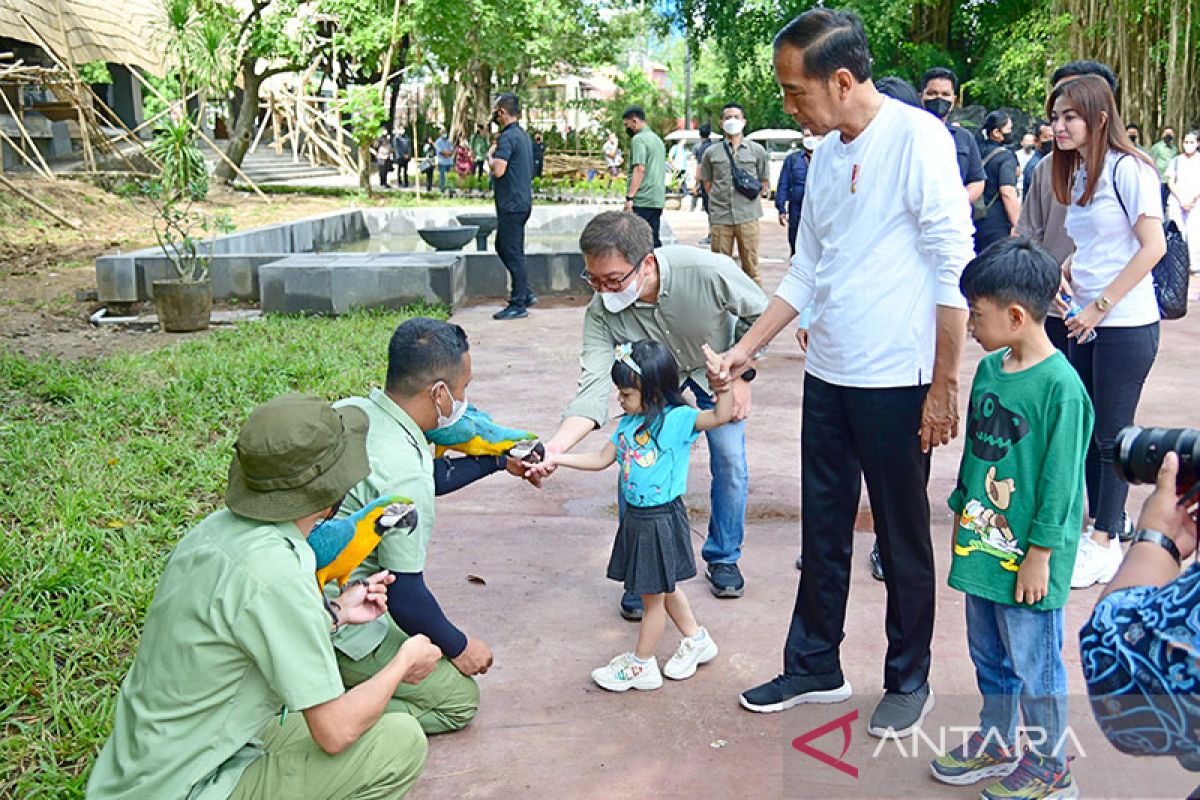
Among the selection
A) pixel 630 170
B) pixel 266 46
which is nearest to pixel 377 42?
pixel 266 46

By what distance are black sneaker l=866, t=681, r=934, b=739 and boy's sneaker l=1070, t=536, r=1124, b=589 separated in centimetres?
125

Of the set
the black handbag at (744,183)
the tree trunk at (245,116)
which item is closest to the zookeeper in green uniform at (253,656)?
the black handbag at (744,183)

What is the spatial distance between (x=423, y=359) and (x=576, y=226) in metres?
14.5

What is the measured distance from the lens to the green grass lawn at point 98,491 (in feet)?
10.6

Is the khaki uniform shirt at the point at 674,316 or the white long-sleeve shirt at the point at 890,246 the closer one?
the white long-sleeve shirt at the point at 890,246

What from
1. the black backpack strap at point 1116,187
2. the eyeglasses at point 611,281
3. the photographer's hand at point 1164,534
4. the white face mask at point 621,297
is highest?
the black backpack strap at point 1116,187

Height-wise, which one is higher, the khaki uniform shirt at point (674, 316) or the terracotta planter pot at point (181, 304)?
the khaki uniform shirt at point (674, 316)

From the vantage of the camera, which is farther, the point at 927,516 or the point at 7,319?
the point at 7,319

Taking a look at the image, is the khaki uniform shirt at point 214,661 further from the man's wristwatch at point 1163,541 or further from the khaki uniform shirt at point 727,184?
the khaki uniform shirt at point 727,184

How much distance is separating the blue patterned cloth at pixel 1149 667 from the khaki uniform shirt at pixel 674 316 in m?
2.36

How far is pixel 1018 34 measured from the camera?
24.3m

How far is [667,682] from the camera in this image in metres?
3.53

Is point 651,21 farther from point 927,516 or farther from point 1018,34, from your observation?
point 927,516

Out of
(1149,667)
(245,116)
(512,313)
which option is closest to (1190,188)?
(512,313)
